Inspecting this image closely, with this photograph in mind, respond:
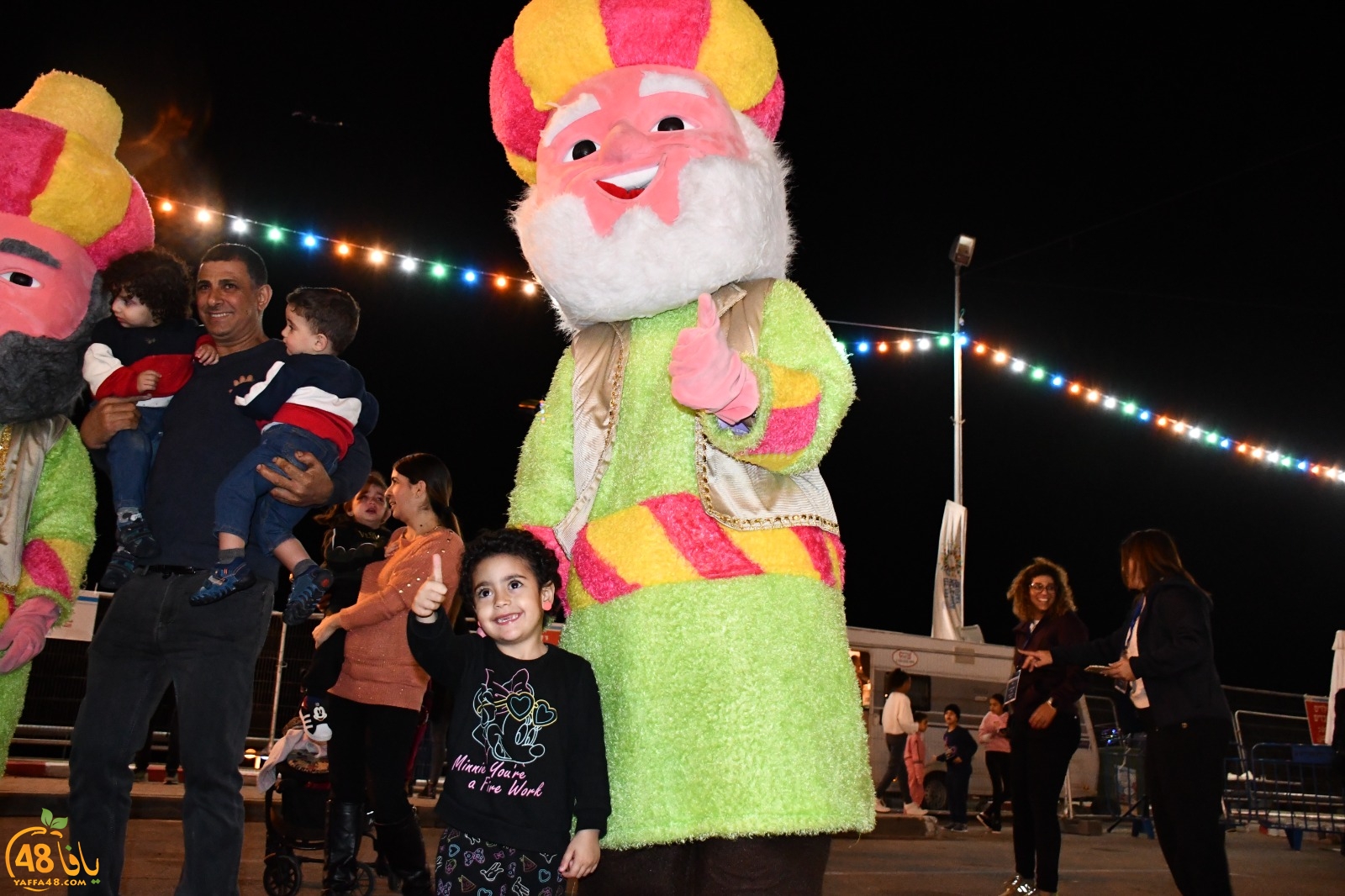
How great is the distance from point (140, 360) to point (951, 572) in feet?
41.3

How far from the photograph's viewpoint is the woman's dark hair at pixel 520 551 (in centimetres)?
260

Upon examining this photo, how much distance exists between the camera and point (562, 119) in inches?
107

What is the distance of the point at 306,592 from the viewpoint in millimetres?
3143

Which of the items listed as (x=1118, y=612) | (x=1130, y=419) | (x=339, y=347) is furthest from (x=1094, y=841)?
(x=1118, y=612)

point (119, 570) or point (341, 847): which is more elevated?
point (119, 570)

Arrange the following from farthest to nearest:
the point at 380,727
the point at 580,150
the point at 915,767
Result: the point at 915,767
the point at 380,727
the point at 580,150

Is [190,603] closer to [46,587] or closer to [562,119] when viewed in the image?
[46,587]

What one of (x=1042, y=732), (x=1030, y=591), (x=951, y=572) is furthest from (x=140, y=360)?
(x=951, y=572)

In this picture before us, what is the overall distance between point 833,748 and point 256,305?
2.18 metres

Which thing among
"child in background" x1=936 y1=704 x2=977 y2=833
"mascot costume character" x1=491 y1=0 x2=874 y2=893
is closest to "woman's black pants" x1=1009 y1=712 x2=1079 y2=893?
"mascot costume character" x1=491 y1=0 x2=874 y2=893

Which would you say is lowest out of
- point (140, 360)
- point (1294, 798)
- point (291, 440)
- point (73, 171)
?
point (1294, 798)

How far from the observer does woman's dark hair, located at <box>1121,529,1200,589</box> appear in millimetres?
4965

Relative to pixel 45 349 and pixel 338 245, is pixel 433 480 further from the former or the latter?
pixel 338 245

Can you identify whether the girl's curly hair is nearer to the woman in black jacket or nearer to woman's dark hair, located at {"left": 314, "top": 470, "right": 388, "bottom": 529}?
the woman in black jacket
